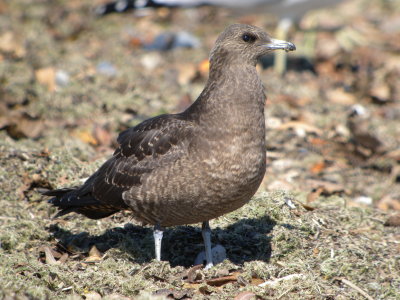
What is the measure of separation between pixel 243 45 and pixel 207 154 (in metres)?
0.86

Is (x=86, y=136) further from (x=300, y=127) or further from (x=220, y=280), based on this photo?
(x=220, y=280)

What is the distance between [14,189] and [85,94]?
2768 millimetres

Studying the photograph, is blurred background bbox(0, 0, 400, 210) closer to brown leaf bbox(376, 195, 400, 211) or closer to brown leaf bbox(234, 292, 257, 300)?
brown leaf bbox(376, 195, 400, 211)

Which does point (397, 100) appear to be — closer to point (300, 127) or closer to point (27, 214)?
point (300, 127)

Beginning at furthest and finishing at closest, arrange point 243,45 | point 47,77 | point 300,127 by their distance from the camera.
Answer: point 47,77
point 300,127
point 243,45

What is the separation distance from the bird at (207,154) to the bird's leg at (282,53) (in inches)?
215

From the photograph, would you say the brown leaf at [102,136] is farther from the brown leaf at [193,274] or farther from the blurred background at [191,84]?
the brown leaf at [193,274]

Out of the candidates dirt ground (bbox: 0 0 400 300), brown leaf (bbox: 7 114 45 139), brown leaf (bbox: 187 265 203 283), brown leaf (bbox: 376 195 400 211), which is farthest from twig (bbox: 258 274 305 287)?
brown leaf (bbox: 7 114 45 139)

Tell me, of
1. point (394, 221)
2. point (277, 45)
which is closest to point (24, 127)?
point (277, 45)

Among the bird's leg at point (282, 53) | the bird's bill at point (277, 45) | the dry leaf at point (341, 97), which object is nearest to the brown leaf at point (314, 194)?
the bird's bill at point (277, 45)

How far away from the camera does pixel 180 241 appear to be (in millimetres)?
5129

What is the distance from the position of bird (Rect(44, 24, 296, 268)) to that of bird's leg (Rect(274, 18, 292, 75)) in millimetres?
5469

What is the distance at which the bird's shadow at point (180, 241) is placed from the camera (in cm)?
485

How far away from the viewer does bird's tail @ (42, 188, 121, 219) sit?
491cm
